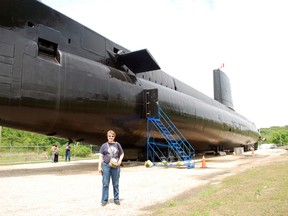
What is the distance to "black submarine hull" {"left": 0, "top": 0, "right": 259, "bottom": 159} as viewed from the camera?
30.7 ft

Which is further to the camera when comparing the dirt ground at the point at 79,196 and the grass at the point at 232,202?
the dirt ground at the point at 79,196

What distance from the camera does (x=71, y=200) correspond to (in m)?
6.16

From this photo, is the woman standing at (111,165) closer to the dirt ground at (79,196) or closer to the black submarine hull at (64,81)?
the dirt ground at (79,196)

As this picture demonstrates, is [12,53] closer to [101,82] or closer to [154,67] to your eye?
[101,82]

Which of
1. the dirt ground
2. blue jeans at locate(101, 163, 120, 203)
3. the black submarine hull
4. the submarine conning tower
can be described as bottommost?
the dirt ground

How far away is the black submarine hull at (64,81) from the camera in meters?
9.35

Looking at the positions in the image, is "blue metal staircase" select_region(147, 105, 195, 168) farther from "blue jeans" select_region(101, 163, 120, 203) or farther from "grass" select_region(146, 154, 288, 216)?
"blue jeans" select_region(101, 163, 120, 203)

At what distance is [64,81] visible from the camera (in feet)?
34.7

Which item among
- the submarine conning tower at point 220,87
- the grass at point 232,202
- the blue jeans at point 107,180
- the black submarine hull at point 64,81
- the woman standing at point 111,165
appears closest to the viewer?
the grass at point 232,202

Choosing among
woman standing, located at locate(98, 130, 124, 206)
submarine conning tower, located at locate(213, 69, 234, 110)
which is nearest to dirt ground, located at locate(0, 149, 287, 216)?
woman standing, located at locate(98, 130, 124, 206)

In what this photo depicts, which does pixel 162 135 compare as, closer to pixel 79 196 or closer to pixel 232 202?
pixel 79 196

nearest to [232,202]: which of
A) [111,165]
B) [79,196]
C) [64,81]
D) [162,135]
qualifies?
[111,165]

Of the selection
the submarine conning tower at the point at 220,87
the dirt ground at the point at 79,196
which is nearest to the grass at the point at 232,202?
the dirt ground at the point at 79,196

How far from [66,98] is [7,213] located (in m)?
5.93
